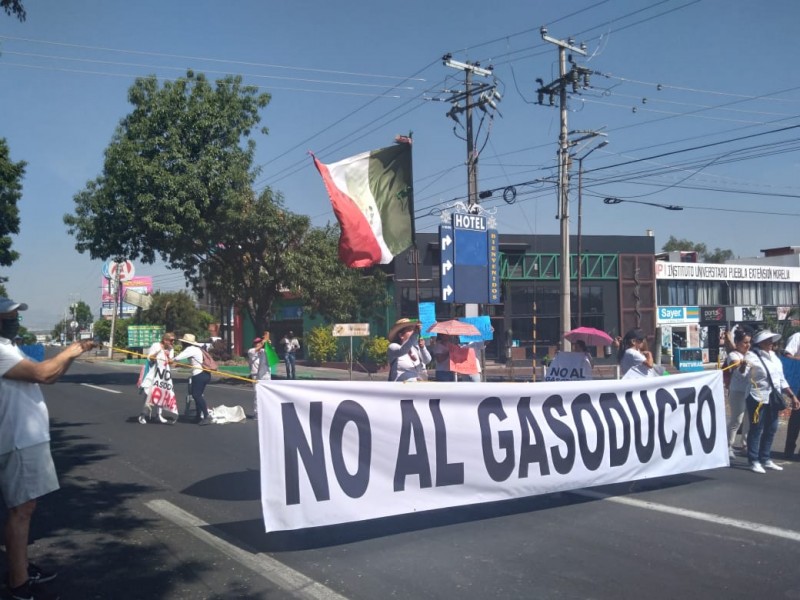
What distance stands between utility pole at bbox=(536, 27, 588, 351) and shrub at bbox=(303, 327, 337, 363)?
17.9 meters

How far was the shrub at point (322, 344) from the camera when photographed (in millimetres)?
40562

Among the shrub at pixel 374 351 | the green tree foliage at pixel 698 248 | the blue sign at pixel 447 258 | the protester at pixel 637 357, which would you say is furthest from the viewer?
the green tree foliage at pixel 698 248

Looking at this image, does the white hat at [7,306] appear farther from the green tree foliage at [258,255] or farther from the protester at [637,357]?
the green tree foliage at [258,255]

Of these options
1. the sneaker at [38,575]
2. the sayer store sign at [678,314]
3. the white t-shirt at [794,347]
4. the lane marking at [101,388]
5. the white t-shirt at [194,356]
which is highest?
the sayer store sign at [678,314]

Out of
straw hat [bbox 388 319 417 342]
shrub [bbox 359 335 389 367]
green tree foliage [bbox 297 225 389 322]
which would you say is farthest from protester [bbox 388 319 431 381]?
shrub [bbox 359 335 389 367]

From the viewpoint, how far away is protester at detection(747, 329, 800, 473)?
8648mm

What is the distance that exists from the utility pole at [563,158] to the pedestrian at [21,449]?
19.6 meters

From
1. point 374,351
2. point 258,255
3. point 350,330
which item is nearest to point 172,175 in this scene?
point 258,255

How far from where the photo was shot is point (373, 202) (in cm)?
952

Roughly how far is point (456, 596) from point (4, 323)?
332cm

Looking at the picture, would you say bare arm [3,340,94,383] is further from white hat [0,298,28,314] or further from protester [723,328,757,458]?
protester [723,328,757,458]

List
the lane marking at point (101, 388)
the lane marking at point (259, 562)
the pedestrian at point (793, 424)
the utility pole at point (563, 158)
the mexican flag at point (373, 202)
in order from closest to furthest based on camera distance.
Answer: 1. the lane marking at point (259, 562)
2. the mexican flag at point (373, 202)
3. the pedestrian at point (793, 424)
4. the lane marking at point (101, 388)
5. the utility pole at point (563, 158)

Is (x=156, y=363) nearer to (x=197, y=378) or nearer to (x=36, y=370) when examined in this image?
(x=197, y=378)

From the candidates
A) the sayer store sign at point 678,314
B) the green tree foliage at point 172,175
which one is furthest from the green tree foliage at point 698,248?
the green tree foliage at point 172,175
